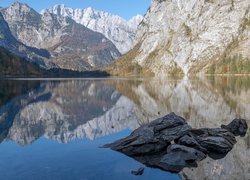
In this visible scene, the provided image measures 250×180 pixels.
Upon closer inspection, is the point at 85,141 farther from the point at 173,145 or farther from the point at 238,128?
the point at 238,128

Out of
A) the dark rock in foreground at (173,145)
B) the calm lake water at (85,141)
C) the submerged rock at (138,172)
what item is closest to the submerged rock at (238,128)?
the calm lake water at (85,141)

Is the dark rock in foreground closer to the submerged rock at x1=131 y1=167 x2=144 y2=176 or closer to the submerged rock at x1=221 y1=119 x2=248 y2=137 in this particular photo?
the submerged rock at x1=131 y1=167 x2=144 y2=176

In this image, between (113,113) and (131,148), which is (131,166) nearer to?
(131,148)

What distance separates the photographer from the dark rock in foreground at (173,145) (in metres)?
32.7

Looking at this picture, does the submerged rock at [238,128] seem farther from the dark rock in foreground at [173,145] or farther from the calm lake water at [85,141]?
the dark rock in foreground at [173,145]

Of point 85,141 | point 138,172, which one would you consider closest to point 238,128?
point 85,141

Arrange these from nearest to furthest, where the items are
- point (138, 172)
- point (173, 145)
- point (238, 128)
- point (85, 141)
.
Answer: point (138, 172)
point (173, 145)
point (85, 141)
point (238, 128)

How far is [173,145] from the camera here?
3416 cm

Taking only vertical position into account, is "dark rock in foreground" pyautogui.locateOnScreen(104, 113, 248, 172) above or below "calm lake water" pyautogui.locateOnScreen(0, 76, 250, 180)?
above

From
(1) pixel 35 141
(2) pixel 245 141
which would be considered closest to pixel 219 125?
(2) pixel 245 141

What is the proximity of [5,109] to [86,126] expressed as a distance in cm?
2798

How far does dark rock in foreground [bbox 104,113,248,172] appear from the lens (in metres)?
32.7

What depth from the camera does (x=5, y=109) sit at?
7500 centimetres

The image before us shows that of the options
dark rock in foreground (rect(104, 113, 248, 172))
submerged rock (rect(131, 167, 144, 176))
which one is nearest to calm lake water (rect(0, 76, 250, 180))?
submerged rock (rect(131, 167, 144, 176))
